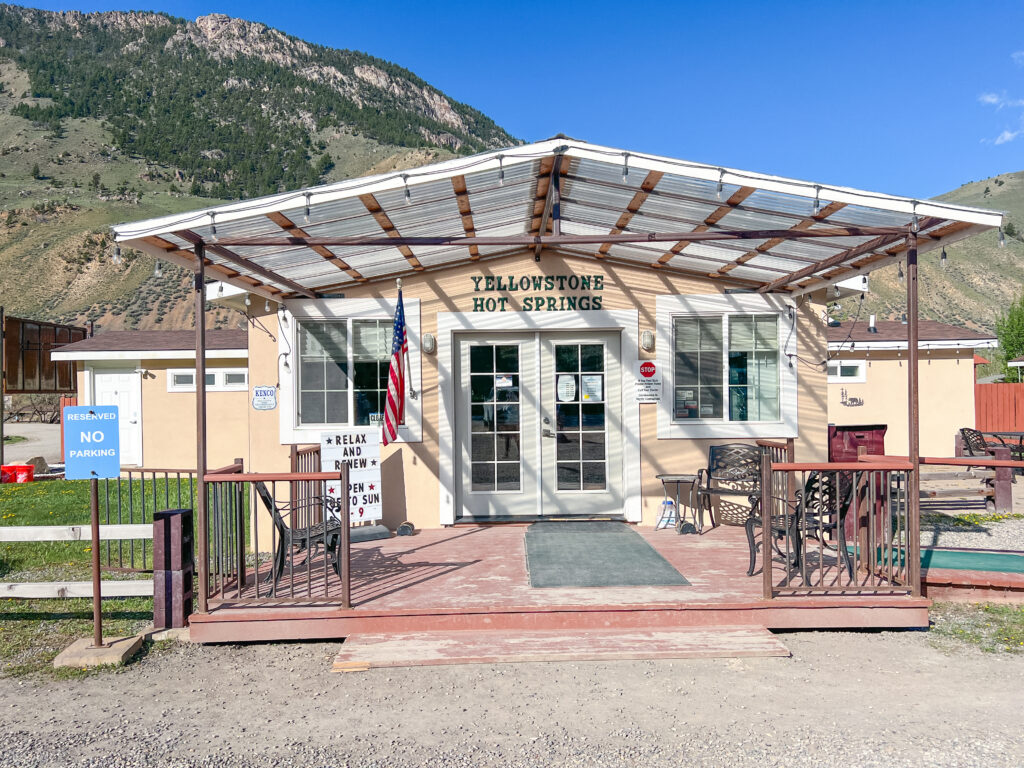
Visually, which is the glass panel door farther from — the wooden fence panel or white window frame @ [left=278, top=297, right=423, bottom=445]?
the wooden fence panel

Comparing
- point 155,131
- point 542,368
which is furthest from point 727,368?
point 155,131

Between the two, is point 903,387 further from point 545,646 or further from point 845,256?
point 545,646

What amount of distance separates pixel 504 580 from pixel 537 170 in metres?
3.08

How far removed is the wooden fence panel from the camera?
21.5m

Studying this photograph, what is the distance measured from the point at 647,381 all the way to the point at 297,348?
12.2 ft

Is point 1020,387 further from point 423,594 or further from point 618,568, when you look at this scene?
point 423,594

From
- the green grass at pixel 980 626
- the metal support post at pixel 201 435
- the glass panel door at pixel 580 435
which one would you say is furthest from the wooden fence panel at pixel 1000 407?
the metal support post at pixel 201 435

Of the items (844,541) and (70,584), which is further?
(844,541)

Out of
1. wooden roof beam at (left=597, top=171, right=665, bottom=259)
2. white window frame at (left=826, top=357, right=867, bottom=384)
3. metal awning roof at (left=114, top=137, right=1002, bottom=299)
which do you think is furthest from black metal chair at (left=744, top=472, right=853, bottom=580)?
white window frame at (left=826, top=357, right=867, bottom=384)

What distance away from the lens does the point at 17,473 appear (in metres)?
13.5

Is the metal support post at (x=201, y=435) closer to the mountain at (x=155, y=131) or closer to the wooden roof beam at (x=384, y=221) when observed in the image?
the wooden roof beam at (x=384, y=221)

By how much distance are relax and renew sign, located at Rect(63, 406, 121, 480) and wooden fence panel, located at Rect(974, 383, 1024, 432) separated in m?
22.5

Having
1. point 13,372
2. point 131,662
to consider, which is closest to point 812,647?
point 131,662

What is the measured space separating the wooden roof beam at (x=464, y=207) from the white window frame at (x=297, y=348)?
865 mm
